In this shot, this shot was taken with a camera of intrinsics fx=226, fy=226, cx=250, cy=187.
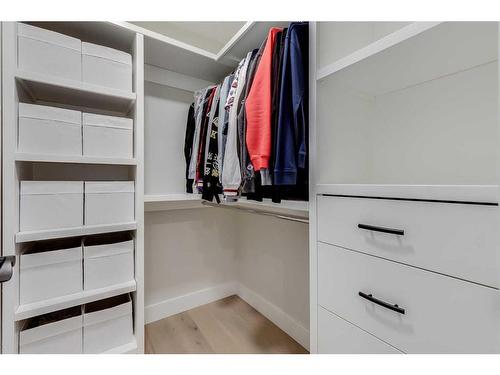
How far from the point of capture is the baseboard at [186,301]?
1.56m

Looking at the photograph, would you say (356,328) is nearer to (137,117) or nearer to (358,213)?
(358,213)

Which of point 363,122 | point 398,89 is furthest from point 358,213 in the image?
point 398,89

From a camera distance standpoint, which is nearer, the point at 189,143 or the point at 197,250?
the point at 189,143

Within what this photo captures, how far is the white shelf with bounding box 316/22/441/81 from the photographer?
578 mm

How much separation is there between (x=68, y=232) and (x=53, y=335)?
430 millimetres

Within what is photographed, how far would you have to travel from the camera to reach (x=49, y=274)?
3.07ft

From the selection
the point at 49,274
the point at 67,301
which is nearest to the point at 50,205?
the point at 49,274

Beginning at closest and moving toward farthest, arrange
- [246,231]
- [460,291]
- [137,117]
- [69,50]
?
[460,291], [69,50], [137,117], [246,231]

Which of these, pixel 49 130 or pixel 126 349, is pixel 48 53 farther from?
pixel 126 349

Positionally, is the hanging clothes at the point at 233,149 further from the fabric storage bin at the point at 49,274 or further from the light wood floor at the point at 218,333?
the light wood floor at the point at 218,333

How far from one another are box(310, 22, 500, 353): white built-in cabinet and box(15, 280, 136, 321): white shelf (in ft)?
2.86

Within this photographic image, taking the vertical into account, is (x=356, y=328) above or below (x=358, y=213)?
below
